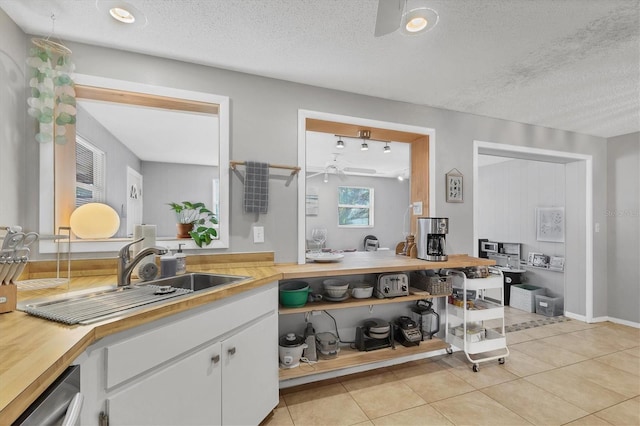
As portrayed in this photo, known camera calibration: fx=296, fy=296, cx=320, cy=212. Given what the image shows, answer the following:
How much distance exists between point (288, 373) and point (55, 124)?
219 cm

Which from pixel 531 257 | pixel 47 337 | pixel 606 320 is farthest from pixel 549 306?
pixel 47 337

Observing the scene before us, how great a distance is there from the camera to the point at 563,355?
9.37 feet

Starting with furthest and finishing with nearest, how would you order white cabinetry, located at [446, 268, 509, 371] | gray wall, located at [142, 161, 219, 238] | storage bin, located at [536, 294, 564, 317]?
gray wall, located at [142, 161, 219, 238], storage bin, located at [536, 294, 564, 317], white cabinetry, located at [446, 268, 509, 371]

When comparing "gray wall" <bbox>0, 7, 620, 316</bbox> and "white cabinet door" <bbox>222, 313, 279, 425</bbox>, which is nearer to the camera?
"white cabinet door" <bbox>222, 313, 279, 425</bbox>

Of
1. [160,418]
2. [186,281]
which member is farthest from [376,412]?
[186,281]

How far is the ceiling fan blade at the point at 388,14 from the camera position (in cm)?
107

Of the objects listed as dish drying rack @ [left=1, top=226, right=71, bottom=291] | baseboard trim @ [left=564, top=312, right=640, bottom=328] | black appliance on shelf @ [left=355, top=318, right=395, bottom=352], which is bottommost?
baseboard trim @ [left=564, top=312, right=640, bottom=328]

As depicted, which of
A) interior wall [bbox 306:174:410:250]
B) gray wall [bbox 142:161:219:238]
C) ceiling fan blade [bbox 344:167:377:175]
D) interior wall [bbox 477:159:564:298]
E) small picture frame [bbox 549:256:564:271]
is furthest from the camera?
interior wall [bbox 306:174:410:250]

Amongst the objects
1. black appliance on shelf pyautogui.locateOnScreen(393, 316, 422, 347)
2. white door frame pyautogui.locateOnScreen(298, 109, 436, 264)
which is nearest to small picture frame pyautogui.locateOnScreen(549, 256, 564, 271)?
white door frame pyautogui.locateOnScreen(298, 109, 436, 264)

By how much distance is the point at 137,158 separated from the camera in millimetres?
4871

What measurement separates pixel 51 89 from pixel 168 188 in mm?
3723

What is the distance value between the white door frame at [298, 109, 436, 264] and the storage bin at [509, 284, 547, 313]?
2.62 m

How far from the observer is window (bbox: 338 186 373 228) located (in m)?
7.04

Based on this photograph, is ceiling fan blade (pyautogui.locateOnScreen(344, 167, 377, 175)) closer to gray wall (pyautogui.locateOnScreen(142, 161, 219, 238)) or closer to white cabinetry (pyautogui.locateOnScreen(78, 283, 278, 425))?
gray wall (pyautogui.locateOnScreen(142, 161, 219, 238))
